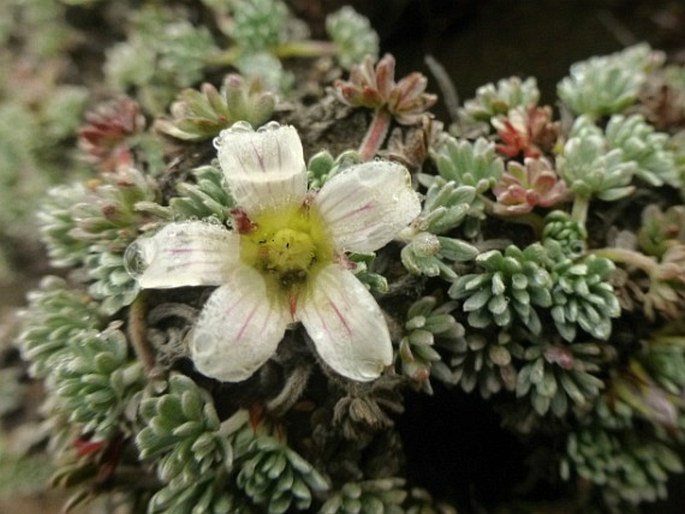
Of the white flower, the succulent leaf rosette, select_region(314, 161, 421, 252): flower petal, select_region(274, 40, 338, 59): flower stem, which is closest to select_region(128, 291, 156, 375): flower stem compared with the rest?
the succulent leaf rosette

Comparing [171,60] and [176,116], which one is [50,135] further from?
[176,116]

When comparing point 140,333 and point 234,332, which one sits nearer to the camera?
point 234,332

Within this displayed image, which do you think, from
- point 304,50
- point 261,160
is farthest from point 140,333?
point 304,50

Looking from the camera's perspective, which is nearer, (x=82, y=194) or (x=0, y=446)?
(x=82, y=194)

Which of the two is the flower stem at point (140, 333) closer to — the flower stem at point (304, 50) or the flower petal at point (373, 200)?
the flower petal at point (373, 200)

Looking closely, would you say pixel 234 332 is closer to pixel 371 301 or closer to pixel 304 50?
pixel 371 301

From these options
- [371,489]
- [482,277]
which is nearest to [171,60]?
[482,277]

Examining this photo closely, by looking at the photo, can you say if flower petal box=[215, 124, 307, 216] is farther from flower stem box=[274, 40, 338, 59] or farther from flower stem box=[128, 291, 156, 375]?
flower stem box=[274, 40, 338, 59]
